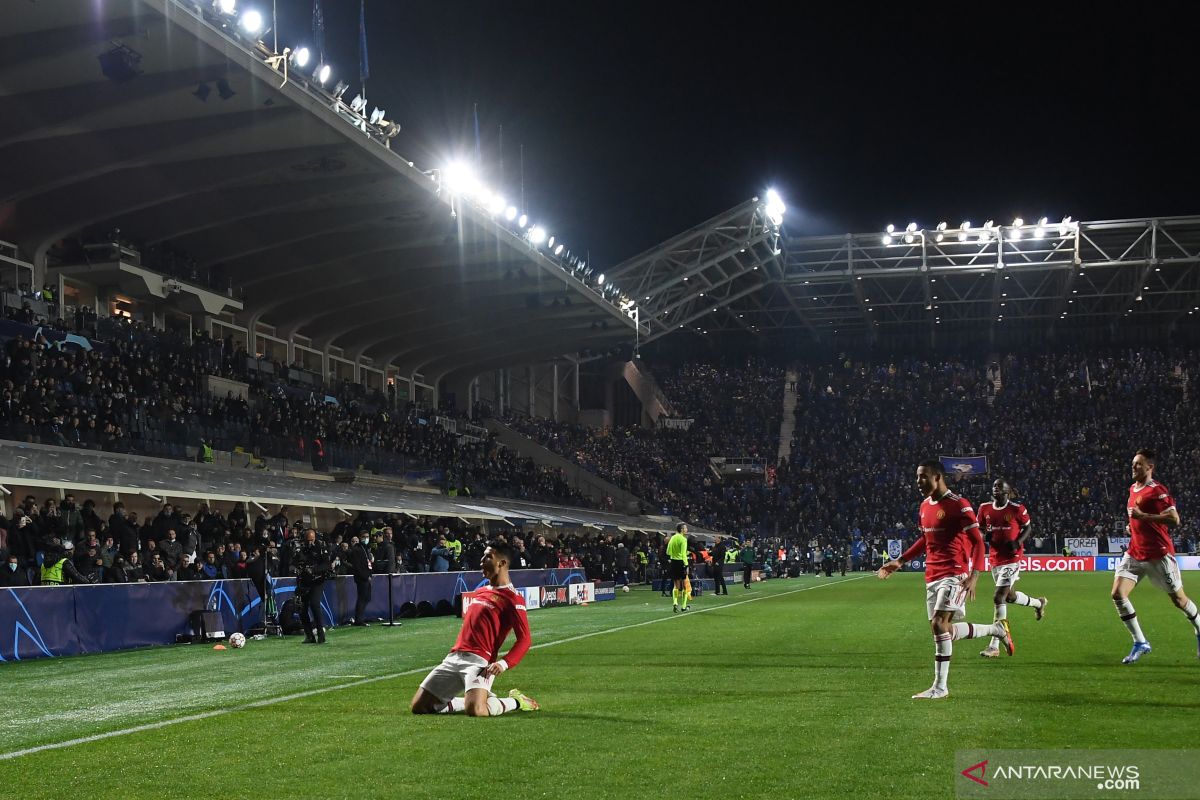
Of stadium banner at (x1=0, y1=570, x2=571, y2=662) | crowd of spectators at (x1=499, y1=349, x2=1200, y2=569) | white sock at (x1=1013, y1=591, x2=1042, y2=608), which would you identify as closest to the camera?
white sock at (x1=1013, y1=591, x2=1042, y2=608)

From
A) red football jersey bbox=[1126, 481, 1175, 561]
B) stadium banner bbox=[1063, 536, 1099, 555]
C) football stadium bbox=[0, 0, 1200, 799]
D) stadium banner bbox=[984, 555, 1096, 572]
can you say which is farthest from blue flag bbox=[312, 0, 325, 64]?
stadium banner bbox=[1063, 536, 1099, 555]

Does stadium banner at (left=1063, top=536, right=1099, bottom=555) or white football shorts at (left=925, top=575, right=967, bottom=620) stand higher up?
white football shorts at (left=925, top=575, right=967, bottom=620)

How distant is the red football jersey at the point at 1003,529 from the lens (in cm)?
1540

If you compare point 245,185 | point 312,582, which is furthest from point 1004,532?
point 245,185

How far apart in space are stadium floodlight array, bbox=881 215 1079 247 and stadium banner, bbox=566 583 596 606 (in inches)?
1164

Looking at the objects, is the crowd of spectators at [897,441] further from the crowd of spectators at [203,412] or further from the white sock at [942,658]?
the white sock at [942,658]

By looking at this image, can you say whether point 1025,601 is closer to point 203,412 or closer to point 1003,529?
point 1003,529

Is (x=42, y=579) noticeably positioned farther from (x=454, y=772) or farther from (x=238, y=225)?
(x=238, y=225)

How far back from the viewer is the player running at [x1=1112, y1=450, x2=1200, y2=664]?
1265 centimetres

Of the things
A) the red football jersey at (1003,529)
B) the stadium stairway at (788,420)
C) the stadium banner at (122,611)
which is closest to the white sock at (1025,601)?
the red football jersey at (1003,529)

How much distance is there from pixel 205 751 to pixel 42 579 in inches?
498

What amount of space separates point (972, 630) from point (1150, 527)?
2182 mm

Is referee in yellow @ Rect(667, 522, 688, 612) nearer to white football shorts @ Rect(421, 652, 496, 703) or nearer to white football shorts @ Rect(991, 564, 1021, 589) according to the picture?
white football shorts @ Rect(991, 564, 1021, 589)

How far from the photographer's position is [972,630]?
43.2 feet
